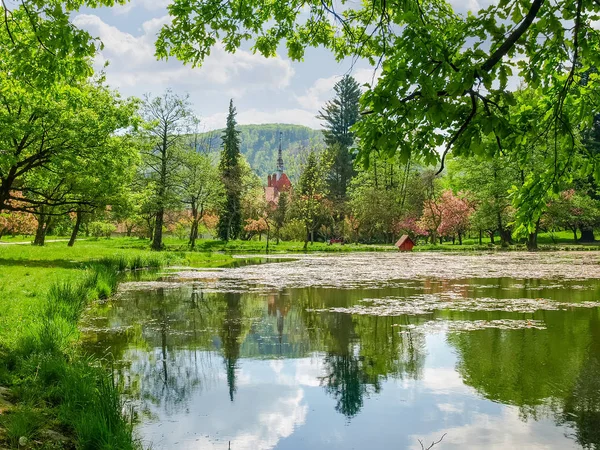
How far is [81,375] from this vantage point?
18.7 ft

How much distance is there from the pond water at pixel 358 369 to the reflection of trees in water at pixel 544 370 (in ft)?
0.08

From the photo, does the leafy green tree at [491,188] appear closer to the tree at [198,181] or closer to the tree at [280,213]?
the tree at [280,213]

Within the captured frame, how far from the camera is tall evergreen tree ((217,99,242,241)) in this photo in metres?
58.8

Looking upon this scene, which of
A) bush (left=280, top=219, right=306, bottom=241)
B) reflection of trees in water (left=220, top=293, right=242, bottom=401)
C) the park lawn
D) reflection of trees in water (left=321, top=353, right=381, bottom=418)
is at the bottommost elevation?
reflection of trees in water (left=220, top=293, right=242, bottom=401)

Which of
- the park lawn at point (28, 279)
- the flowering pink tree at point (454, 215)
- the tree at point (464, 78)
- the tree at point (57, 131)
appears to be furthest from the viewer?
the flowering pink tree at point (454, 215)

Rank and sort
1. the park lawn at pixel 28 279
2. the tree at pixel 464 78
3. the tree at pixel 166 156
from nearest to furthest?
the tree at pixel 464 78 < the park lawn at pixel 28 279 < the tree at pixel 166 156

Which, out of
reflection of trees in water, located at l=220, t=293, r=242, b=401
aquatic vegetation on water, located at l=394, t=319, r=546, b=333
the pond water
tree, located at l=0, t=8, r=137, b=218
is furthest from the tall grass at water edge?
tree, located at l=0, t=8, r=137, b=218

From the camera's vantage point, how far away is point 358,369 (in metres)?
7.11

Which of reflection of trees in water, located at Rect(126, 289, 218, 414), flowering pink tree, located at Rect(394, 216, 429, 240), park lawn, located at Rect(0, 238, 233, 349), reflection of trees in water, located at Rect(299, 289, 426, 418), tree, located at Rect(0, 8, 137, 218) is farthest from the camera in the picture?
flowering pink tree, located at Rect(394, 216, 429, 240)

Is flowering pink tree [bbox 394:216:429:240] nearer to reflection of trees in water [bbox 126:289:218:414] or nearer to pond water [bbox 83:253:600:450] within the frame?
pond water [bbox 83:253:600:450]

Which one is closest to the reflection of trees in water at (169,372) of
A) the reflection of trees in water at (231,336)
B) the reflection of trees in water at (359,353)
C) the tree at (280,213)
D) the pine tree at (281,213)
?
the reflection of trees in water at (231,336)

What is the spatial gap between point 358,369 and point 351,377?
1.33 feet

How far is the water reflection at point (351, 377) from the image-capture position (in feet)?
16.5

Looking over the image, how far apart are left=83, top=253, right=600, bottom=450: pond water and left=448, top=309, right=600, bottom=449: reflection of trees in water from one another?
0.08 ft
